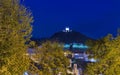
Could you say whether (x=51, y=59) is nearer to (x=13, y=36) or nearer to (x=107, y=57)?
(x=107, y=57)

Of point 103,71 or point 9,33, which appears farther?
point 103,71

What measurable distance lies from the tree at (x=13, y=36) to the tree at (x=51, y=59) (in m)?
7.24

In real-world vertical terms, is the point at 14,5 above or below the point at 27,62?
above

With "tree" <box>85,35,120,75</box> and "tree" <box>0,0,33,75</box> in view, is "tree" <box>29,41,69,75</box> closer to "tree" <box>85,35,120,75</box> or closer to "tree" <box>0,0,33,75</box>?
"tree" <box>85,35,120,75</box>

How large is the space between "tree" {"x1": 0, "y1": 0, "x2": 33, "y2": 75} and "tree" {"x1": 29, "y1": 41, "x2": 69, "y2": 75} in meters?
7.24

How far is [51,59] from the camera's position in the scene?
1953 cm

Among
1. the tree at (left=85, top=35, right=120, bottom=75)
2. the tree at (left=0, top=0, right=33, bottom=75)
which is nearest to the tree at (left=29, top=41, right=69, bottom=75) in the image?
the tree at (left=85, top=35, right=120, bottom=75)

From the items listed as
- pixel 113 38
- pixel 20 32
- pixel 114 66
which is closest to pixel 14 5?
pixel 20 32

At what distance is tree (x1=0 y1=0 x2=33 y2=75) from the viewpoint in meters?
10.3

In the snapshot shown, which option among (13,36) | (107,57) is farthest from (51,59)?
(13,36)

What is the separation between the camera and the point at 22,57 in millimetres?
10719

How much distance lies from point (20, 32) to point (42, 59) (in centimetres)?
814

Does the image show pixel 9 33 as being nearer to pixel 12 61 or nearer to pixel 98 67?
pixel 12 61

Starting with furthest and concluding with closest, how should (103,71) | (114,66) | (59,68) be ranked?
1. (59,68)
2. (103,71)
3. (114,66)
